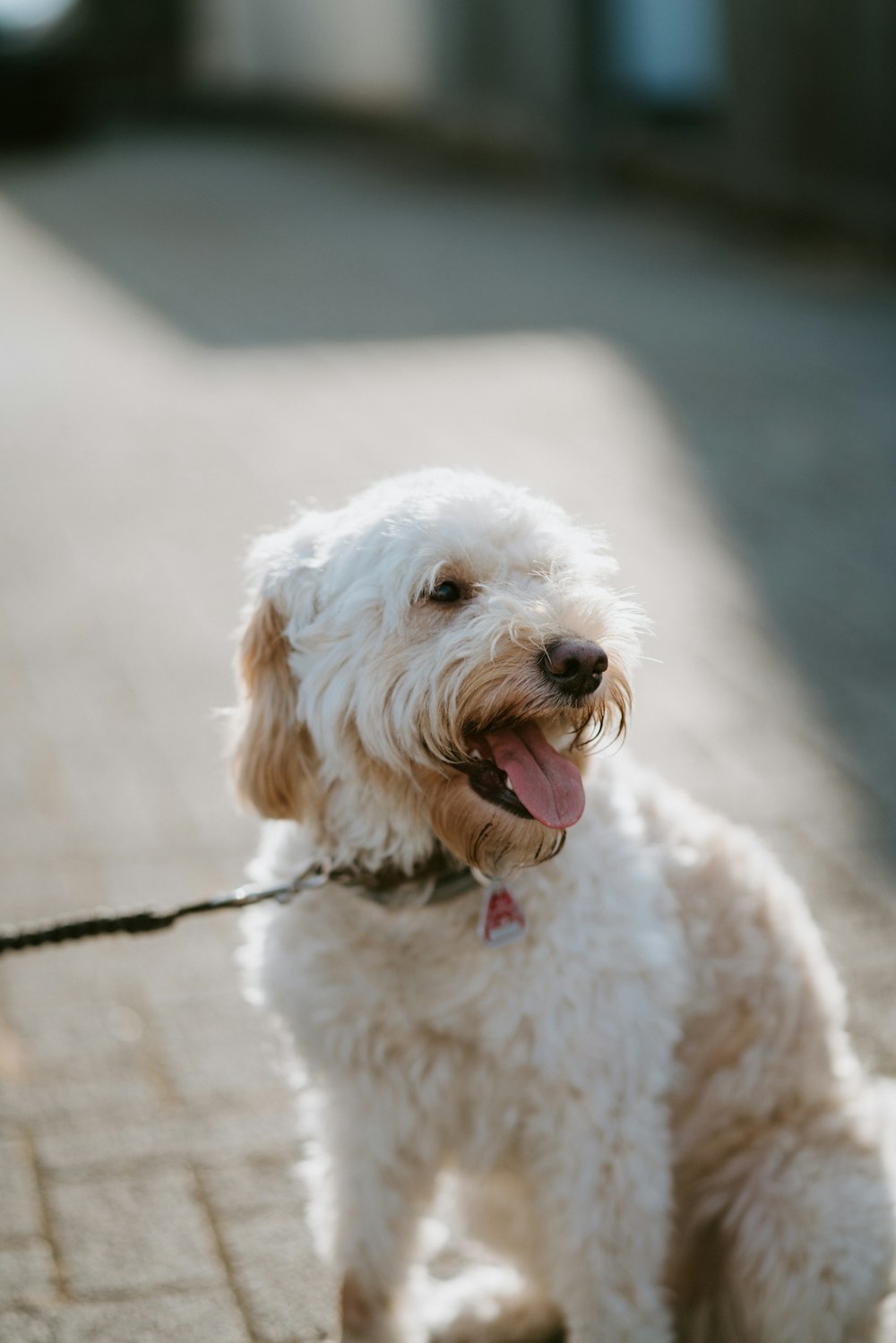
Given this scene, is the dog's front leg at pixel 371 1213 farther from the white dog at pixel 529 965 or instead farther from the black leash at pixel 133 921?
the black leash at pixel 133 921

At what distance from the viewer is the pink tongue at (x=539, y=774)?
2.34m

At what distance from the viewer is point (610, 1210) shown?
2525 millimetres

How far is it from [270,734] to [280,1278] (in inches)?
44.1

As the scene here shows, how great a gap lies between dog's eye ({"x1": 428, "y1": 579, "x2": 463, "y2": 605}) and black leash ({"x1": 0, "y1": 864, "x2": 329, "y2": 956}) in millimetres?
533

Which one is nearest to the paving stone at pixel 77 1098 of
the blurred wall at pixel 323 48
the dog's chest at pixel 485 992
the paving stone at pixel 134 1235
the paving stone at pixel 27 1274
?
the paving stone at pixel 134 1235

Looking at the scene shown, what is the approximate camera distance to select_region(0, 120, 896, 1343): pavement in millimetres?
3154

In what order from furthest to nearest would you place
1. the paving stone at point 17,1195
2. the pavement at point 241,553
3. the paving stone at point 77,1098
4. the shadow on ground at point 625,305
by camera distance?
the shadow on ground at point 625,305
the paving stone at point 77,1098
the pavement at point 241,553
the paving stone at point 17,1195

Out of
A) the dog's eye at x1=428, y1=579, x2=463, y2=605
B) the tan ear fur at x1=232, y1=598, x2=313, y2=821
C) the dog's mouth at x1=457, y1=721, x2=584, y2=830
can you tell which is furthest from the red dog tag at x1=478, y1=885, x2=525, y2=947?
the dog's eye at x1=428, y1=579, x2=463, y2=605

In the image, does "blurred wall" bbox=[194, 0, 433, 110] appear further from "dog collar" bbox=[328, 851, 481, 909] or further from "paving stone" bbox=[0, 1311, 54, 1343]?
"paving stone" bbox=[0, 1311, 54, 1343]

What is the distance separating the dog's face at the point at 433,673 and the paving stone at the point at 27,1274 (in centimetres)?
103

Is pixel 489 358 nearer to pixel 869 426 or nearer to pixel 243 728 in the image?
pixel 869 426

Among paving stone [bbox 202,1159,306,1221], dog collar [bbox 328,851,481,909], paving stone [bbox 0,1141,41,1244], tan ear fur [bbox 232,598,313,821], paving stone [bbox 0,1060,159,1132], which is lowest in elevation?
paving stone [bbox 0,1060,159,1132]

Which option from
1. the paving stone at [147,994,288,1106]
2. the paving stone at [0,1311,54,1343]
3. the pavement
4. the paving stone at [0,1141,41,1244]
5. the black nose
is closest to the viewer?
the black nose

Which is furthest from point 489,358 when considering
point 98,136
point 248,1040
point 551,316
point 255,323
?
Result: point 98,136
